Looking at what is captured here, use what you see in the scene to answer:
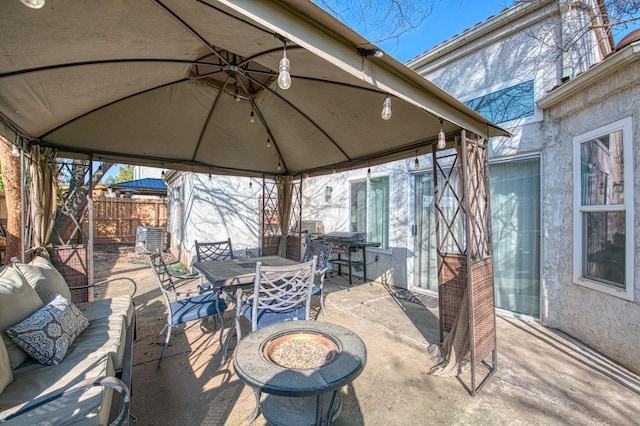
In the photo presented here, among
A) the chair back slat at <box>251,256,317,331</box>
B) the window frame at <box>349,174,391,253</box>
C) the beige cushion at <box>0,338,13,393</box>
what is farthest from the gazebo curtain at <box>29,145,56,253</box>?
the window frame at <box>349,174,391,253</box>

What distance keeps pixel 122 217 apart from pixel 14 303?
11448 millimetres

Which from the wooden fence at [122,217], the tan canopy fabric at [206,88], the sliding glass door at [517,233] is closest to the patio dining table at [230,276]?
the tan canopy fabric at [206,88]

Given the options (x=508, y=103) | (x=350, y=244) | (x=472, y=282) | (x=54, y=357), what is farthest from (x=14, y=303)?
(x=508, y=103)

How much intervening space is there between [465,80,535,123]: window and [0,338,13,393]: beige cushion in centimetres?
548

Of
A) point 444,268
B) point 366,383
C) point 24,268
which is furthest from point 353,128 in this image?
point 24,268

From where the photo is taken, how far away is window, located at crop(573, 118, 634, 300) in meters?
2.56

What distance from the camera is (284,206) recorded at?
5.96 metres

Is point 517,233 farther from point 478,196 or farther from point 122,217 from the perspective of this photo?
point 122,217

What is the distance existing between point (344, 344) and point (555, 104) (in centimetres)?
388

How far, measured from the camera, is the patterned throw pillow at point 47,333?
1.73 metres

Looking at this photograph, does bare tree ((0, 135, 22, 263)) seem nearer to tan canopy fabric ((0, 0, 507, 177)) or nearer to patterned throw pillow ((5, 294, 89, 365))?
tan canopy fabric ((0, 0, 507, 177))

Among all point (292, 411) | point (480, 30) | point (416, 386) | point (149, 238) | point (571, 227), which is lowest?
point (416, 386)

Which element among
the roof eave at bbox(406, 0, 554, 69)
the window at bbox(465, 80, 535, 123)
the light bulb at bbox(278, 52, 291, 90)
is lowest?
the light bulb at bbox(278, 52, 291, 90)

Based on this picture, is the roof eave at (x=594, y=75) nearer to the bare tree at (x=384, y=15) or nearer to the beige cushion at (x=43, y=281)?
the bare tree at (x=384, y=15)
